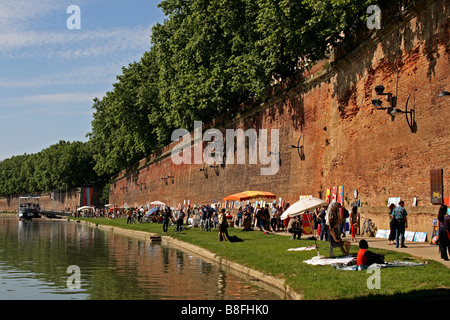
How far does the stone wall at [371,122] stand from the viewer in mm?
19062

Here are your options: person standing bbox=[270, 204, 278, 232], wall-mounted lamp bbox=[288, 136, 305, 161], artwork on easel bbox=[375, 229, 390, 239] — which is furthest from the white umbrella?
wall-mounted lamp bbox=[288, 136, 305, 161]

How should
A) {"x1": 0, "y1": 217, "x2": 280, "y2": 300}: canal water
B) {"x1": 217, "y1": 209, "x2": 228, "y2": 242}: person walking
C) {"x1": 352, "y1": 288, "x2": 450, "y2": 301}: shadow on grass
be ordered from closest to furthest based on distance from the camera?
{"x1": 352, "y1": 288, "x2": 450, "y2": 301}: shadow on grass, {"x1": 0, "y1": 217, "x2": 280, "y2": 300}: canal water, {"x1": 217, "y1": 209, "x2": 228, "y2": 242}: person walking

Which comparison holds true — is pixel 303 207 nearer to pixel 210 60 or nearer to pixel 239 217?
pixel 239 217

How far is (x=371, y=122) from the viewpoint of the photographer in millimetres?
23750

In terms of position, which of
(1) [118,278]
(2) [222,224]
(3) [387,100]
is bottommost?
(1) [118,278]

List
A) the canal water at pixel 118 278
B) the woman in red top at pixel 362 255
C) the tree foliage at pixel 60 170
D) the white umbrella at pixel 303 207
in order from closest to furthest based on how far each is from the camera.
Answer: the canal water at pixel 118 278 → the woman in red top at pixel 362 255 → the white umbrella at pixel 303 207 → the tree foliage at pixel 60 170

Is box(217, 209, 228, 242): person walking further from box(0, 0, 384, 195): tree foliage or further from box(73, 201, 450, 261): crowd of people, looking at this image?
box(0, 0, 384, 195): tree foliage

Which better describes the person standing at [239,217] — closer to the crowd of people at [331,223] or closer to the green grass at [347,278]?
the crowd of people at [331,223]

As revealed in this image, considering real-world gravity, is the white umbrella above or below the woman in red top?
above

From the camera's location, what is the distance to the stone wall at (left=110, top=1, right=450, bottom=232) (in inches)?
750

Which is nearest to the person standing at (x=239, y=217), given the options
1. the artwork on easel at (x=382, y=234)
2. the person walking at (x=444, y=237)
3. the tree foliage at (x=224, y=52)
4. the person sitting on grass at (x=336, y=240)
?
the tree foliage at (x=224, y=52)

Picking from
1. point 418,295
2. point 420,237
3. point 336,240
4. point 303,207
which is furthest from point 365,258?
point 420,237
